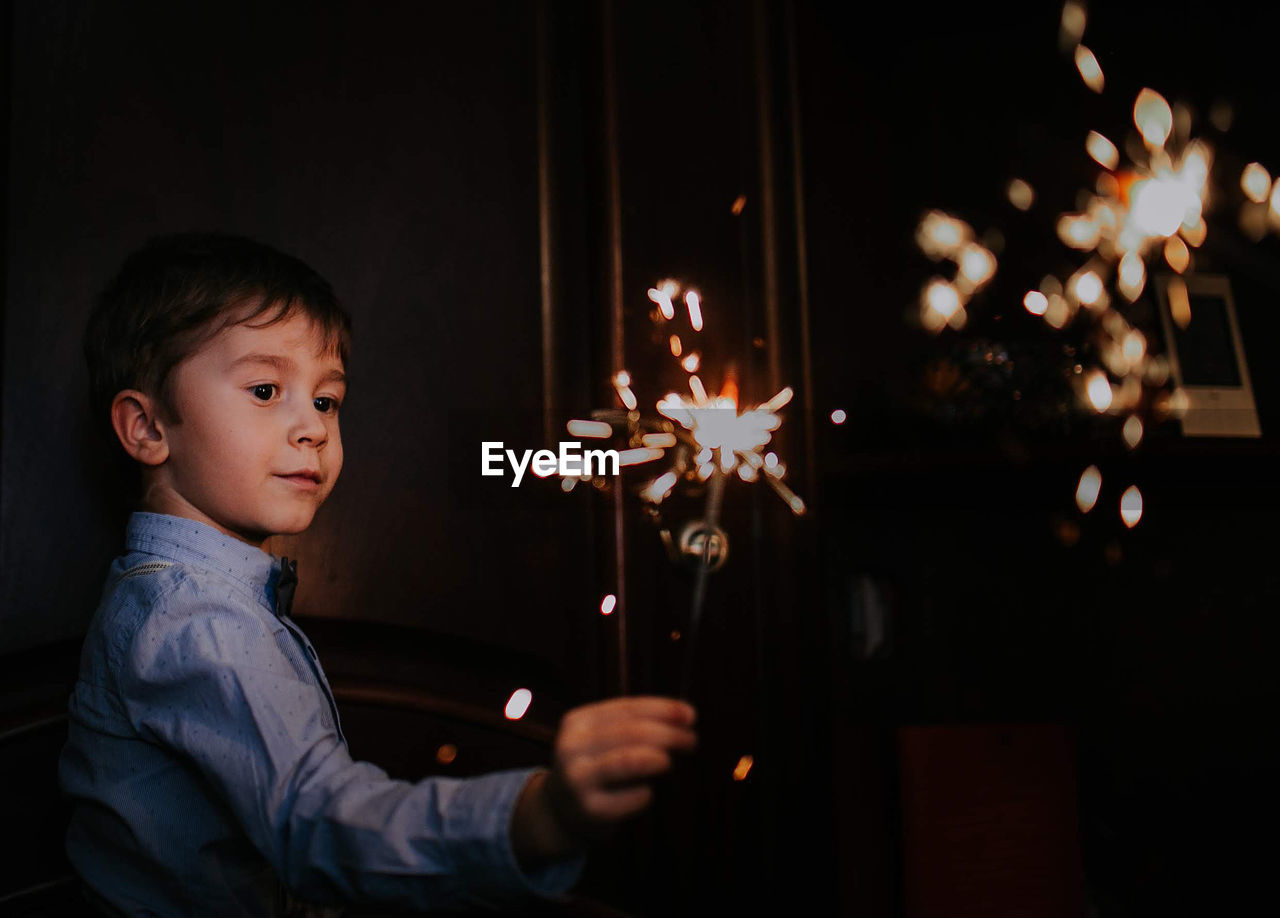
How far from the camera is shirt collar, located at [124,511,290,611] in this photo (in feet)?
2.49

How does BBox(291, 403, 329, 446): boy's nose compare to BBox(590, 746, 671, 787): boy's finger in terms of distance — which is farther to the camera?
BBox(291, 403, 329, 446): boy's nose

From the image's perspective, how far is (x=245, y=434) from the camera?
30.4 inches

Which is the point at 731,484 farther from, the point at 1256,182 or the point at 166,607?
the point at 1256,182

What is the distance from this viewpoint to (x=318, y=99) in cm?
118

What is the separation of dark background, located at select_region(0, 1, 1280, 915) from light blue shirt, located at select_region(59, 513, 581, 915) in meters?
0.30

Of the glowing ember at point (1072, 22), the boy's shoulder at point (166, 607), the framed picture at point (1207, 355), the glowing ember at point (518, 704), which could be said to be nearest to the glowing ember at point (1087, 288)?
the framed picture at point (1207, 355)

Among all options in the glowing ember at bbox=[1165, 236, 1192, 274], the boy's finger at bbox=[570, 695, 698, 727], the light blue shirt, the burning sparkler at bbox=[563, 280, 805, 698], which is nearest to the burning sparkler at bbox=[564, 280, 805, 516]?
the burning sparkler at bbox=[563, 280, 805, 698]

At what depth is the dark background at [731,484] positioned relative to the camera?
107cm

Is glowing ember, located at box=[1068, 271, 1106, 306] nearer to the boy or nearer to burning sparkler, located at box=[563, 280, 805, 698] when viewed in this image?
burning sparkler, located at box=[563, 280, 805, 698]

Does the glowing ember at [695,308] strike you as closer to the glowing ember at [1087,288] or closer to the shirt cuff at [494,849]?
the glowing ember at [1087,288]

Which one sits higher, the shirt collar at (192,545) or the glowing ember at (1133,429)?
the glowing ember at (1133,429)

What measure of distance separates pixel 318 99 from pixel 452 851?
3.54ft

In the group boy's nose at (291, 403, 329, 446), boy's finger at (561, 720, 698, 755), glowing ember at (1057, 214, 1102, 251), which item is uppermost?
glowing ember at (1057, 214, 1102, 251)

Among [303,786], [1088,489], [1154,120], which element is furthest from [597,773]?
[1154,120]
